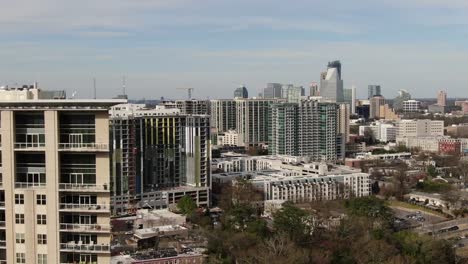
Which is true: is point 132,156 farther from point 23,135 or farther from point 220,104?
point 220,104

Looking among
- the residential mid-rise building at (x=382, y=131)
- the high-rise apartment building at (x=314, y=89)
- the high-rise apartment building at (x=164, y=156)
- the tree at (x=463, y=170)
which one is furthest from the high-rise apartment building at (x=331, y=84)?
the high-rise apartment building at (x=164, y=156)

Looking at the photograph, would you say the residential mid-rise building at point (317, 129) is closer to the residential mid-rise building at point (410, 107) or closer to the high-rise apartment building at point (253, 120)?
the high-rise apartment building at point (253, 120)

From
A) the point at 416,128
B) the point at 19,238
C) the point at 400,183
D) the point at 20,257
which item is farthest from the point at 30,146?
the point at 416,128

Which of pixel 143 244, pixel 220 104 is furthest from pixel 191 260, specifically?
pixel 220 104

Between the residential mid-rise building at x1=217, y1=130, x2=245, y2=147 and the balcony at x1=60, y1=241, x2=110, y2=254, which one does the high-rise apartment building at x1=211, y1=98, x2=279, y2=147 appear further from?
the balcony at x1=60, y1=241, x2=110, y2=254

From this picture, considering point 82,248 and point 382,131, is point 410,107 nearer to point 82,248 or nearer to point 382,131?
point 382,131

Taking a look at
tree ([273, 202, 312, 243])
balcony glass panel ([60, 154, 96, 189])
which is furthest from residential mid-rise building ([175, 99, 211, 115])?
balcony glass panel ([60, 154, 96, 189])
